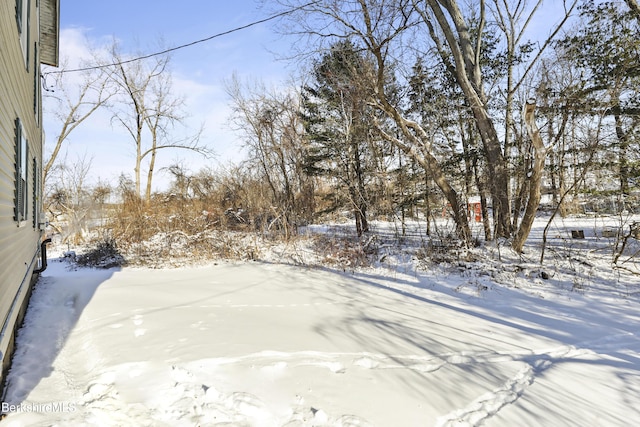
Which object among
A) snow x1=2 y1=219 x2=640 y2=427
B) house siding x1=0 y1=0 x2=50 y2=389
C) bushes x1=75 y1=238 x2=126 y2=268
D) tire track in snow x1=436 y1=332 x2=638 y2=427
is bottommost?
tire track in snow x1=436 y1=332 x2=638 y2=427

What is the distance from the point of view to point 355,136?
41.9ft

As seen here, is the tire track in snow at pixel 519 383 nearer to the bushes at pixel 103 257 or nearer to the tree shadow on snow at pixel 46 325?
the tree shadow on snow at pixel 46 325

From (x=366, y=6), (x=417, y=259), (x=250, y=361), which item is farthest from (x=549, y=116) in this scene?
(x=250, y=361)

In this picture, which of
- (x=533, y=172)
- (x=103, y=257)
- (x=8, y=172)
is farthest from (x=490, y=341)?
(x=103, y=257)

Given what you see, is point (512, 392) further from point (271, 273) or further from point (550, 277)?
point (271, 273)

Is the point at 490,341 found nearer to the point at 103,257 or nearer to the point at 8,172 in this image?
the point at 8,172

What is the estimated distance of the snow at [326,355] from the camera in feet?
8.68

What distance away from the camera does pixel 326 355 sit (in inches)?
141

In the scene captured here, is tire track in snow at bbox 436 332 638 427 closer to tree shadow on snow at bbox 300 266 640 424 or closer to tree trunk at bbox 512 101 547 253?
tree shadow on snow at bbox 300 266 640 424

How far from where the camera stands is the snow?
104 inches

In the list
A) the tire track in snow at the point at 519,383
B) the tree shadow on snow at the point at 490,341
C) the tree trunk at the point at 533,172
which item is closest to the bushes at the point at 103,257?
the tree shadow on snow at the point at 490,341

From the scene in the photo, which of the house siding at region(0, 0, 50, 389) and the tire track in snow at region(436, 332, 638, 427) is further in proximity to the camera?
the house siding at region(0, 0, 50, 389)

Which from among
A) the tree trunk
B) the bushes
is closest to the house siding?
the bushes

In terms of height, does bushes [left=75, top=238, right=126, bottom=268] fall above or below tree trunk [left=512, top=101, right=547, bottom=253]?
below
